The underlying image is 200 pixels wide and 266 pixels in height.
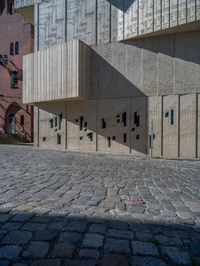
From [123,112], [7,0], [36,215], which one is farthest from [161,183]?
[7,0]

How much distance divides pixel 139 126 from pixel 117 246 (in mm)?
12689

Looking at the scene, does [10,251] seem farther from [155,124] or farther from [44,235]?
[155,124]

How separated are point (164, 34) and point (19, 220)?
13.3 meters

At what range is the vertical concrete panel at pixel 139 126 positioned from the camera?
50.1 ft

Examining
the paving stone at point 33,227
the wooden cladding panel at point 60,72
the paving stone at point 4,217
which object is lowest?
the paving stone at point 33,227

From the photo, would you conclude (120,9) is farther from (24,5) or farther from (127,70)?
(24,5)

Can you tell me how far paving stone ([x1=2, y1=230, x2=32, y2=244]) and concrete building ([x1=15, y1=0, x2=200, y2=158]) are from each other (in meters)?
12.3

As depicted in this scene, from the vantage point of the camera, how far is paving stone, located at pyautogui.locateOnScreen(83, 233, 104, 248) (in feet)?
9.51

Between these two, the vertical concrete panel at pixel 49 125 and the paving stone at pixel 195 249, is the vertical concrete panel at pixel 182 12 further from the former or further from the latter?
the paving stone at pixel 195 249

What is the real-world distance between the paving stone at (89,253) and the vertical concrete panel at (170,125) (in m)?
12.5

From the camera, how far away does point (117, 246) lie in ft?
9.49

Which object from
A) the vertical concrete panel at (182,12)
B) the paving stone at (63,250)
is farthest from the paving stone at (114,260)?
the vertical concrete panel at (182,12)

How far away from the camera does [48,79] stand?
16.8 meters

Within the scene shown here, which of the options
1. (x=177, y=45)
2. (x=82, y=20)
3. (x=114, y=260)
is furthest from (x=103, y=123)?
(x=114, y=260)
